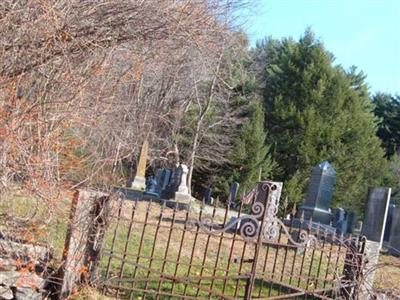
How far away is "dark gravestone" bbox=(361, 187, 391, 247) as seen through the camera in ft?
44.1

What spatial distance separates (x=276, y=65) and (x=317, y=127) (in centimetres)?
581

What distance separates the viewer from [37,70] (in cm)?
668

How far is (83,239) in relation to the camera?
571 centimetres

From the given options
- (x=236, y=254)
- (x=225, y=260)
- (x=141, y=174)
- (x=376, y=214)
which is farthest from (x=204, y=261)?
(x=141, y=174)

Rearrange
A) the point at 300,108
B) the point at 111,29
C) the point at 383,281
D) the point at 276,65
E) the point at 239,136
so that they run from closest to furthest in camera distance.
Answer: the point at 111,29, the point at 383,281, the point at 239,136, the point at 300,108, the point at 276,65

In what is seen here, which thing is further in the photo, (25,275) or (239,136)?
(239,136)

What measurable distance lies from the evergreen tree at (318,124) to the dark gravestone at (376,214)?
15.0 m

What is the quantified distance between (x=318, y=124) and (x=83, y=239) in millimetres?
27229

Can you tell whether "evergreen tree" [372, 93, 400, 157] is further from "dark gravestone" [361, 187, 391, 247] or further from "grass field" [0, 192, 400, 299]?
"grass field" [0, 192, 400, 299]

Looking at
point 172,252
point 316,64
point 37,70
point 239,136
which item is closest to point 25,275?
point 37,70

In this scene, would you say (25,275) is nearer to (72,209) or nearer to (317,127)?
(72,209)

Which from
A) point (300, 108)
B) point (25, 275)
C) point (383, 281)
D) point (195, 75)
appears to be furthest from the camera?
point (300, 108)

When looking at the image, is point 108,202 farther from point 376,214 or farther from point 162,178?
point 162,178

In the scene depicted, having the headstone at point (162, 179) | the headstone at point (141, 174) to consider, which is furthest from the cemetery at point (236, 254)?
the headstone at point (141, 174)
